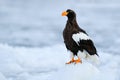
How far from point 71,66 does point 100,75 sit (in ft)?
4.46

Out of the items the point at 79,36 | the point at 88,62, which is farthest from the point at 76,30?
the point at 88,62

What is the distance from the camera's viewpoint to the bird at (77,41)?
→ 1784cm

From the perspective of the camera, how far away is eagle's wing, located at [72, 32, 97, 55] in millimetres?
17828

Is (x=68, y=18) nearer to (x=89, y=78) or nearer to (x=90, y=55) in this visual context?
(x=90, y=55)

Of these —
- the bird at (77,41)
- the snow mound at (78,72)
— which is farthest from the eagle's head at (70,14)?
the snow mound at (78,72)

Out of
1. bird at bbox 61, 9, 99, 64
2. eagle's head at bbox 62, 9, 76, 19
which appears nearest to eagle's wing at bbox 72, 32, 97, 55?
bird at bbox 61, 9, 99, 64

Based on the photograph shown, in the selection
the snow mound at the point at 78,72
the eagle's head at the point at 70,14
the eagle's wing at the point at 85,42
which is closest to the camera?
the snow mound at the point at 78,72

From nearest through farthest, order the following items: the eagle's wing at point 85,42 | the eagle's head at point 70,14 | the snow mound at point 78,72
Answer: the snow mound at point 78,72
the eagle's wing at point 85,42
the eagle's head at point 70,14

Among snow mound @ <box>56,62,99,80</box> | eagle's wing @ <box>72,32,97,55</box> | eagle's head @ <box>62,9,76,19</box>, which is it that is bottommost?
snow mound @ <box>56,62,99,80</box>

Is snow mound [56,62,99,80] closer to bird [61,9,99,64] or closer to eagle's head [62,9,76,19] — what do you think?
bird [61,9,99,64]

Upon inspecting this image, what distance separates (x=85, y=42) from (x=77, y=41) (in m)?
0.39

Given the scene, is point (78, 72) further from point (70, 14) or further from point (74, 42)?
point (70, 14)

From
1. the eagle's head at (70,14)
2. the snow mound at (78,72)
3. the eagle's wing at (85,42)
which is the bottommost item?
the snow mound at (78,72)

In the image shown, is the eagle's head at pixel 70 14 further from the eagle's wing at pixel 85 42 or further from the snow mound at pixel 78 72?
the snow mound at pixel 78 72
